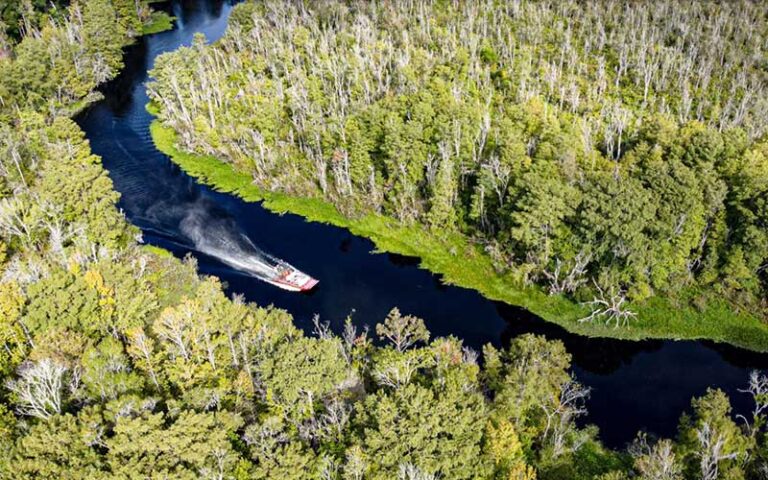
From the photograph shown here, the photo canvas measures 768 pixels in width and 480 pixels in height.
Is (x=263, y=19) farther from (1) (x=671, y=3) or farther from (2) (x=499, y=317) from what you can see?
(2) (x=499, y=317)

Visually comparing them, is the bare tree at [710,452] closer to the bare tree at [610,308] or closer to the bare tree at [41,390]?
the bare tree at [610,308]

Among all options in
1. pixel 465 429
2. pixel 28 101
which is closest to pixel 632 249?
pixel 465 429

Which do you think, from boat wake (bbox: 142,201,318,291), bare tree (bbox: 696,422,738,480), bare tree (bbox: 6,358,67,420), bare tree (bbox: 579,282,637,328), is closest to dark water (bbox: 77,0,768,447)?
boat wake (bbox: 142,201,318,291)

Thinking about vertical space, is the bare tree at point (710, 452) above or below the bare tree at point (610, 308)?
above

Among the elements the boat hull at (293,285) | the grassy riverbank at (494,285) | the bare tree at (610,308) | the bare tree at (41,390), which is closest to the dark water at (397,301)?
the boat hull at (293,285)

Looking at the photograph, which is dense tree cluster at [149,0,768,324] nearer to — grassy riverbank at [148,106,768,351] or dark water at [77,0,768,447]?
grassy riverbank at [148,106,768,351]

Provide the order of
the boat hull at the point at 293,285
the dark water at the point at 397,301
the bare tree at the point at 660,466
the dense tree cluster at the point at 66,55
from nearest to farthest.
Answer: the bare tree at the point at 660,466 → the dark water at the point at 397,301 → the boat hull at the point at 293,285 → the dense tree cluster at the point at 66,55

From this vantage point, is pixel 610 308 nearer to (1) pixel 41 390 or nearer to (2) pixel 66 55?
(1) pixel 41 390
